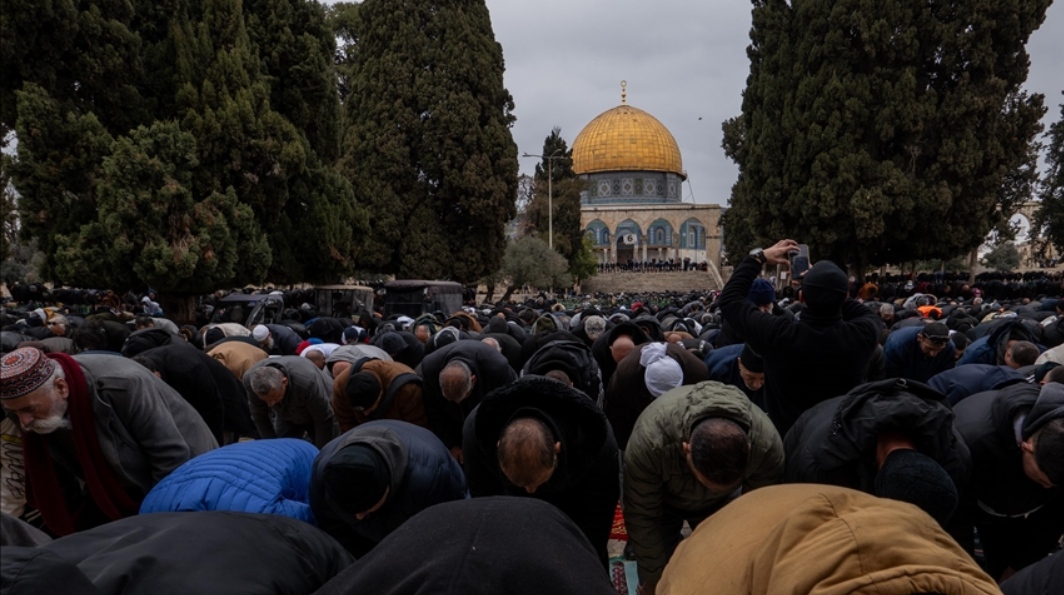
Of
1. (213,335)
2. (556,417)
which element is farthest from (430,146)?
(556,417)

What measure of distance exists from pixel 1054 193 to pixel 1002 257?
28413mm

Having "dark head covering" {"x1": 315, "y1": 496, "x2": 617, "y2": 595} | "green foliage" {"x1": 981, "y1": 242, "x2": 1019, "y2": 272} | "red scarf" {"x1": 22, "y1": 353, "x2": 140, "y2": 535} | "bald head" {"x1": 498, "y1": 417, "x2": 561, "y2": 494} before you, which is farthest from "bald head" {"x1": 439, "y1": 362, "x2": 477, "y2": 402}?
"green foliage" {"x1": 981, "y1": 242, "x2": 1019, "y2": 272}

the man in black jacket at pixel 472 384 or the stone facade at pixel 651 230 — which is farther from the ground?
the stone facade at pixel 651 230

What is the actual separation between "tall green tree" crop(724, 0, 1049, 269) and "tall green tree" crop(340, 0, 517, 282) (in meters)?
9.32

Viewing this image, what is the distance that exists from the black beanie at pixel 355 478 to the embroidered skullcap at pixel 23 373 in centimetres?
131

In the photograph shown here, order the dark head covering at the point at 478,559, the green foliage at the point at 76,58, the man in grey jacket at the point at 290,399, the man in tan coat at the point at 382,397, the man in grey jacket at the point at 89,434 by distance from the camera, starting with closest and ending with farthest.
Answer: the dark head covering at the point at 478,559
the man in grey jacket at the point at 89,434
the man in tan coat at the point at 382,397
the man in grey jacket at the point at 290,399
the green foliage at the point at 76,58

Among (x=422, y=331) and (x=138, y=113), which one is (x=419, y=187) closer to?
(x=138, y=113)

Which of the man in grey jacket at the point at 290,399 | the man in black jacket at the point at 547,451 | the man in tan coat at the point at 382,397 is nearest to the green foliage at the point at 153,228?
the man in grey jacket at the point at 290,399

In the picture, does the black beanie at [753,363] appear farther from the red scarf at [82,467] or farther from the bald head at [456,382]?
the red scarf at [82,467]

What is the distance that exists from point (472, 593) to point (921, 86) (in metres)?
21.8

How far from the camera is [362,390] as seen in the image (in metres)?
3.98

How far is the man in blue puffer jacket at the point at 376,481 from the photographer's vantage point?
244cm

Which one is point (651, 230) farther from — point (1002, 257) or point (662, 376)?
point (662, 376)

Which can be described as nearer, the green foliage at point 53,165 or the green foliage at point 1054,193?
the green foliage at point 53,165
